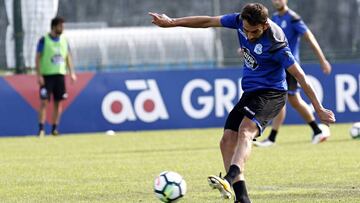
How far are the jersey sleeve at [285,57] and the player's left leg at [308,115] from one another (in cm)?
654

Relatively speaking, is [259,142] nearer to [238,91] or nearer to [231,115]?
[238,91]

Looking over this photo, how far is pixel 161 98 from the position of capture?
20266 mm

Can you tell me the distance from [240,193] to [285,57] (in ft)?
4.25

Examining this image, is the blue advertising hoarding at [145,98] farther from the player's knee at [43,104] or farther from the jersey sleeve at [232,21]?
the jersey sleeve at [232,21]

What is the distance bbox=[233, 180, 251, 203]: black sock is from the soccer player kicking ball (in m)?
0.06

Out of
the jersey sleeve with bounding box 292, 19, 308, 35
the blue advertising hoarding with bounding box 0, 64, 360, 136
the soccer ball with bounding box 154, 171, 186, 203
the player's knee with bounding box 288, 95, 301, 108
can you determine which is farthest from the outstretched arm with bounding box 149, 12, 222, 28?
the blue advertising hoarding with bounding box 0, 64, 360, 136

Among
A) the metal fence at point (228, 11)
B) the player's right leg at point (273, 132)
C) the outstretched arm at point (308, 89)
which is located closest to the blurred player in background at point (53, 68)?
the metal fence at point (228, 11)

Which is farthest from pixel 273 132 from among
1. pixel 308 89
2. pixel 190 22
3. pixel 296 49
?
pixel 308 89

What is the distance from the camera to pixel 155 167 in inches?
500

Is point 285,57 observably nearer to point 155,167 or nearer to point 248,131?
point 248,131

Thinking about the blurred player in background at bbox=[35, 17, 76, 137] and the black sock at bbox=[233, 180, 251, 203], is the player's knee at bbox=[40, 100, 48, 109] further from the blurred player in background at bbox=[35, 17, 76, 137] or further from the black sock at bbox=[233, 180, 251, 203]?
the black sock at bbox=[233, 180, 251, 203]

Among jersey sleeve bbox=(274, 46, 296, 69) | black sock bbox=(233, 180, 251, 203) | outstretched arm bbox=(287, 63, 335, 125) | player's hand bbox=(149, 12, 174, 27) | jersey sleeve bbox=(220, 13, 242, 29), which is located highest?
jersey sleeve bbox=(220, 13, 242, 29)

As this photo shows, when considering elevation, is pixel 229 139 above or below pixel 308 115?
above

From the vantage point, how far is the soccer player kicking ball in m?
8.84
